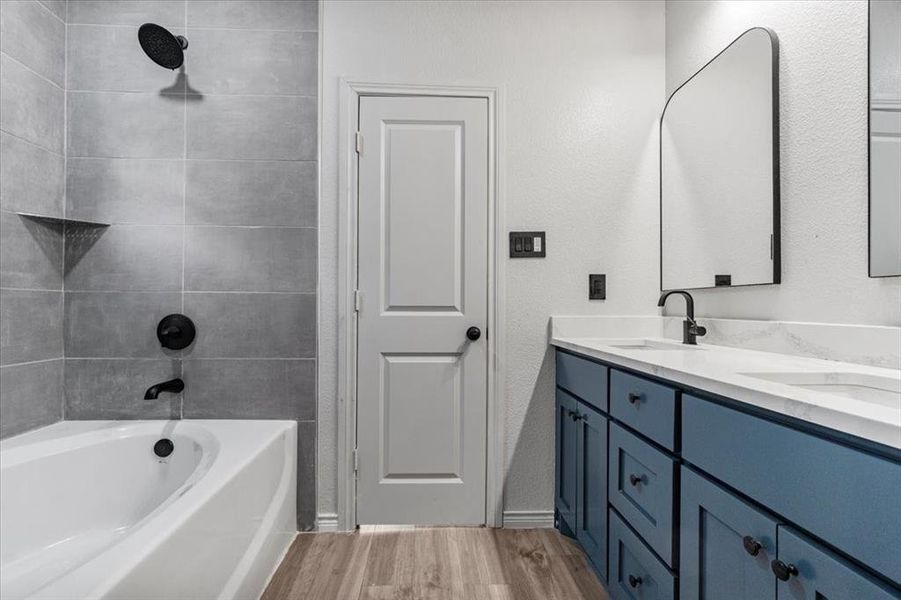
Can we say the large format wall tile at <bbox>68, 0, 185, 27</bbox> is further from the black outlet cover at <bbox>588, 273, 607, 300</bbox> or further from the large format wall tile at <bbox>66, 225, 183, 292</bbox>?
the black outlet cover at <bbox>588, 273, 607, 300</bbox>

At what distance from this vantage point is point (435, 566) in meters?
1.81

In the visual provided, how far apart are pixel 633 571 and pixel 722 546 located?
0.50 m

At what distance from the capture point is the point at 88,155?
6.56ft

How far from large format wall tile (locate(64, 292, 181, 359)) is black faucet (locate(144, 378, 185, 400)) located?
0.13m

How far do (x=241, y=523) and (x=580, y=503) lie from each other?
1198 millimetres

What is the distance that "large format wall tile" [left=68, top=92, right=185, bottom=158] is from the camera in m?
2.00

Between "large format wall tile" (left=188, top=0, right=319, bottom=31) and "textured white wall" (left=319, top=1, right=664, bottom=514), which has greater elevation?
"large format wall tile" (left=188, top=0, right=319, bottom=31)

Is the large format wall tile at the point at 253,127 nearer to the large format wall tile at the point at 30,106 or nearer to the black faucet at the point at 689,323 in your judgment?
the large format wall tile at the point at 30,106

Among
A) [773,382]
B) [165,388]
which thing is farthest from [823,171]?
[165,388]

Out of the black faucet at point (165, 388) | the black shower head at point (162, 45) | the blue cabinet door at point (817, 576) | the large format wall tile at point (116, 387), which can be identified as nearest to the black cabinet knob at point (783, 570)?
the blue cabinet door at point (817, 576)

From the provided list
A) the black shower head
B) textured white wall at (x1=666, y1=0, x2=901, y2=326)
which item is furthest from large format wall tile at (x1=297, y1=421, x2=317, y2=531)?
textured white wall at (x1=666, y1=0, x2=901, y2=326)

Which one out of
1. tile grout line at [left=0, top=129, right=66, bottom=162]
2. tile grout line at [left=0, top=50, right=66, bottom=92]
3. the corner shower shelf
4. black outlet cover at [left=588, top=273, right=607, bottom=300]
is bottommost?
black outlet cover at [left=588, top=273, right=607, bottom=300]

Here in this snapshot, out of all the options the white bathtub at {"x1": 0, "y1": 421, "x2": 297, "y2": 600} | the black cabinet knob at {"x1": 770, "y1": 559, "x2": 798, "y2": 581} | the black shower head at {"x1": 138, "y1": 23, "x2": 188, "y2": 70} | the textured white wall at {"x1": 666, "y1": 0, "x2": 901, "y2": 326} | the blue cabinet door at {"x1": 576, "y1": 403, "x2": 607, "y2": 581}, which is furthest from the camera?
the black shower head at {"x1": 138, "y1": 23, "x2": 188, "y2": 70}

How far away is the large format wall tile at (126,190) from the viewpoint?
200 cm
